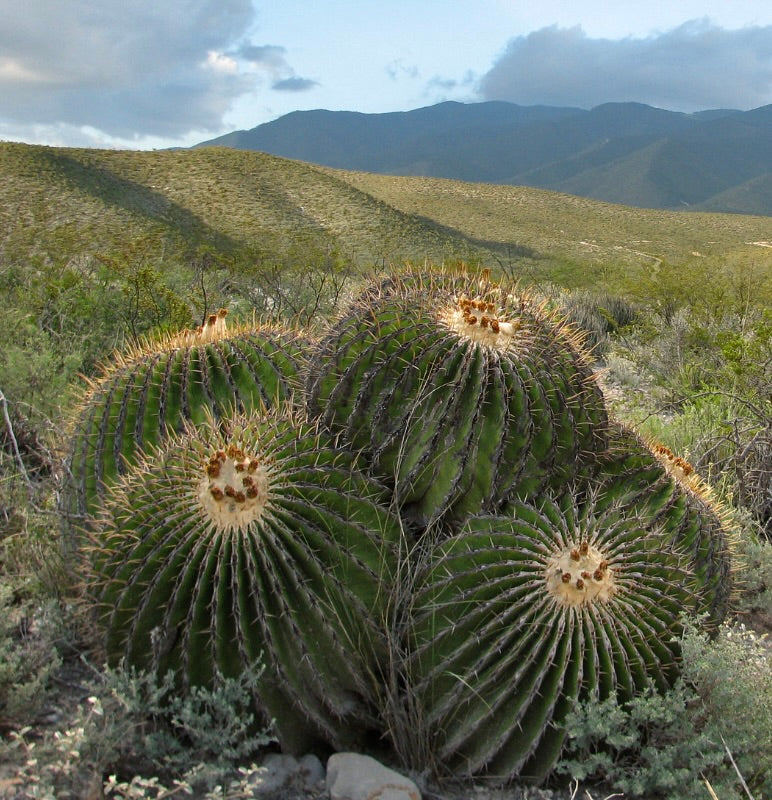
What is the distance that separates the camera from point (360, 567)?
2768mm

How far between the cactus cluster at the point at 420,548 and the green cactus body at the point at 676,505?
0.01 meters

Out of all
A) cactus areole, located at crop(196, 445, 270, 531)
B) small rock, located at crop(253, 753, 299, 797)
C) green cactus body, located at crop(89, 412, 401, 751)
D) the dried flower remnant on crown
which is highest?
the dried flower remnant on crown

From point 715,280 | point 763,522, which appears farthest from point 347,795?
point 715,280

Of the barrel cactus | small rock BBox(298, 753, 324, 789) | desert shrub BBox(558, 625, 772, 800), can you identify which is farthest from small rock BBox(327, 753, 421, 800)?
the barrel cactus

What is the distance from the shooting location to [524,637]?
2596mm

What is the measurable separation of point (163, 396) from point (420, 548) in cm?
138

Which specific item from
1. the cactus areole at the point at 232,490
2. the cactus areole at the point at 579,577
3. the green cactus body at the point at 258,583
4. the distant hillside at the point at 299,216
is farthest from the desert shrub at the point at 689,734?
the distant hillside at the point at 299,216

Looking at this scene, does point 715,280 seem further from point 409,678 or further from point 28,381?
point 409,678

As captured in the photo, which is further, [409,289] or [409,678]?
[409,289]

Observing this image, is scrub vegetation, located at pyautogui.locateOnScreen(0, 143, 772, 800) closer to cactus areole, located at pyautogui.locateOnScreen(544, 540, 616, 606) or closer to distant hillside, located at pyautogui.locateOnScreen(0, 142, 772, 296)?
cactus areole, located at pyautogui.locateOnScreen(544, 540, 616, 606)

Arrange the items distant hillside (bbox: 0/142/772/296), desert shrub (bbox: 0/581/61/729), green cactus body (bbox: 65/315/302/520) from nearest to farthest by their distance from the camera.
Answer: desert shrub (bbox: 0/581/61/729) → green cactus body (bbox: 65/315/302/520) → distant hillside (bbox: 0/142/772/296)

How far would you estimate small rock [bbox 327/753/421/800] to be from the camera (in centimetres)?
244

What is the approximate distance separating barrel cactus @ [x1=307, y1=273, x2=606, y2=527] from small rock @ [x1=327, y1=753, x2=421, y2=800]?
2.92 ft

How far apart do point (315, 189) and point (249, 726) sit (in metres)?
51.2
